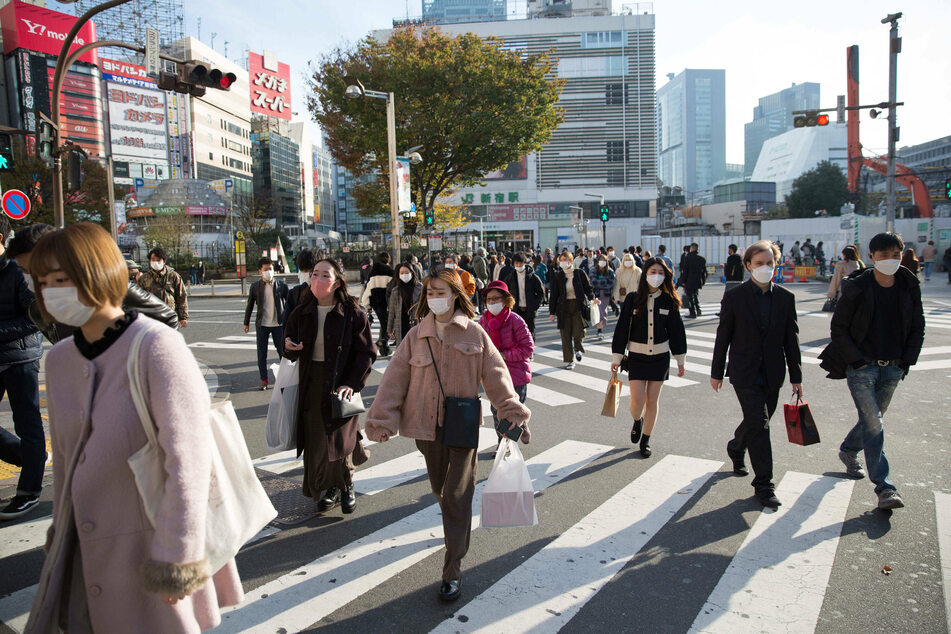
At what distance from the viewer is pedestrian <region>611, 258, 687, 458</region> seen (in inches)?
227

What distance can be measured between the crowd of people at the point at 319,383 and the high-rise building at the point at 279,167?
91418mm

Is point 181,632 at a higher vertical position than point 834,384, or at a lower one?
higher

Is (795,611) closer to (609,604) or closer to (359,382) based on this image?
(609,604)

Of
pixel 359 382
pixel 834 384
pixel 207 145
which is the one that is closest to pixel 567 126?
pixel 207 145

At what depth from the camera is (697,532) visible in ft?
13.6

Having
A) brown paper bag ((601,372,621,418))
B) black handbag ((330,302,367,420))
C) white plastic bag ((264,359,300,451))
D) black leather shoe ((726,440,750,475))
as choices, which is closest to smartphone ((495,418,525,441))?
black handbag ((330,302,367,420))

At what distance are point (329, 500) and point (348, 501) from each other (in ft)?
0.46

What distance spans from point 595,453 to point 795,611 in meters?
2.73

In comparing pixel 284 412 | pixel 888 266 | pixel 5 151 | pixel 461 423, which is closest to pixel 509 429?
pixel 461 423

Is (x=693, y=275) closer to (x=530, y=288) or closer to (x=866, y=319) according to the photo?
(x=530, y=288)

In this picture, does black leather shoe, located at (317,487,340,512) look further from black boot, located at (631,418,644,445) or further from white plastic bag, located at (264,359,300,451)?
black boot, located at (631,418,644,445)

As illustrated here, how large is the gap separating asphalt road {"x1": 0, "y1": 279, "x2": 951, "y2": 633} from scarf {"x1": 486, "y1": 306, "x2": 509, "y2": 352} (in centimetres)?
111

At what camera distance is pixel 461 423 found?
342cm

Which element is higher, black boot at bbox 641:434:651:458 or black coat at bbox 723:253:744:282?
black coat at bbox 723:253:744:282
